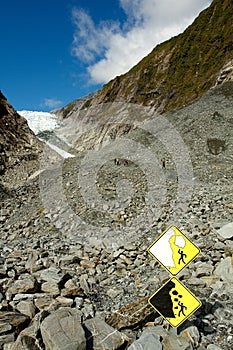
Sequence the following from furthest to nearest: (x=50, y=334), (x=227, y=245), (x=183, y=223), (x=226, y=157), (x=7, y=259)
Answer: (x=226, y=157) → (x=183, y=223) → (x=7, y=259) → (x=227, y=245) → (x=50, y=334)

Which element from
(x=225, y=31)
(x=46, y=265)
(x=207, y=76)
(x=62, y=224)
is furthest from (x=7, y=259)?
(x=225, y=31)

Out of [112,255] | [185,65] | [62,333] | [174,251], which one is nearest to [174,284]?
[174,251]

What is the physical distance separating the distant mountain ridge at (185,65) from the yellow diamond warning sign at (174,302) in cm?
3543

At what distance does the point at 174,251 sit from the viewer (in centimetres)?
413

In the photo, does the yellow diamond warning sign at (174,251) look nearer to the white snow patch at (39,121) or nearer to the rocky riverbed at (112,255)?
the rocky riverbed at (112,255)

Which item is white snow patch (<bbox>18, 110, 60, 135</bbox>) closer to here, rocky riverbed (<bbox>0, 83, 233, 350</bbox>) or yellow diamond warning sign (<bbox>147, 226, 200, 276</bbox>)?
rocky riverbed (<bbox>0, 83, 233, 350</bbox>)

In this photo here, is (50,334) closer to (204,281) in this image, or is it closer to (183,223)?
(204,281)

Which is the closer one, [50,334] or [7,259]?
[50,334]

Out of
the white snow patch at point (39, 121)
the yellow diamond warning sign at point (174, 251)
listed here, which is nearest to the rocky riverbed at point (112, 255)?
the yellow diamond warning sign at point (174, 251)

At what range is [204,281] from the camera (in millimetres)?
5527

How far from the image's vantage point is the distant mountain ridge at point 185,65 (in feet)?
131

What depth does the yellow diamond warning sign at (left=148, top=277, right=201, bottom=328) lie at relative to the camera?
12.8 ft

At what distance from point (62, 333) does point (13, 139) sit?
78.1ft

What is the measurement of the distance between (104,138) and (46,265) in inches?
1592
